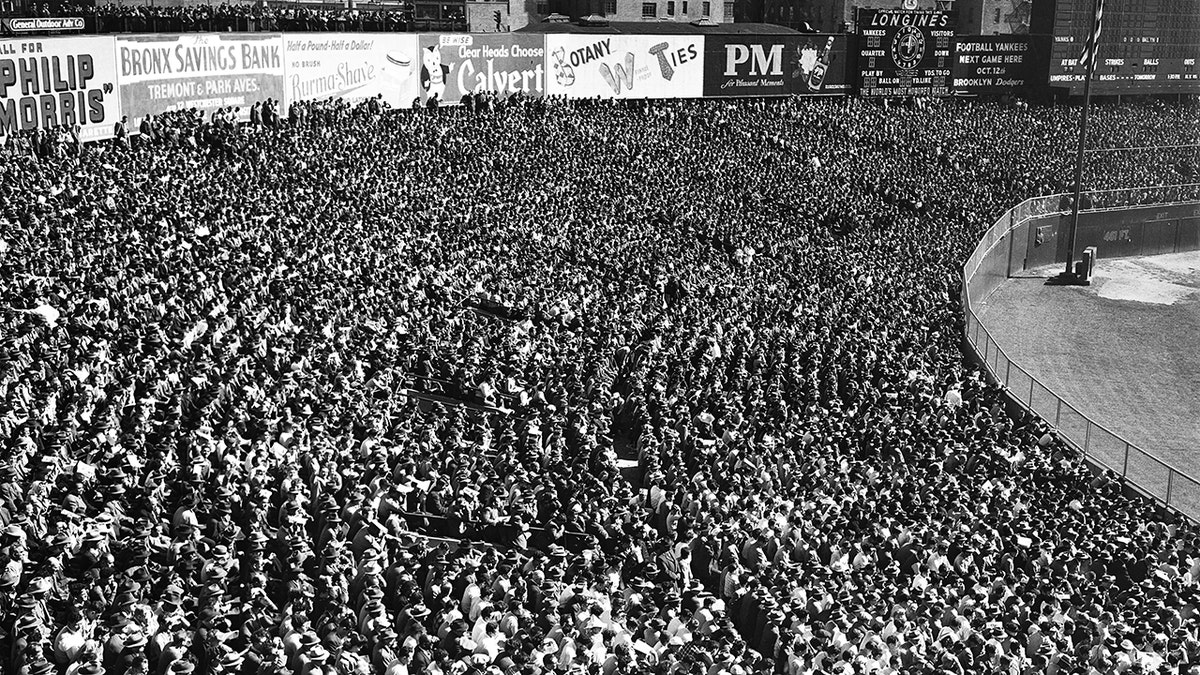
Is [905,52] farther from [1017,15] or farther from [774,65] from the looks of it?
[1017,15]

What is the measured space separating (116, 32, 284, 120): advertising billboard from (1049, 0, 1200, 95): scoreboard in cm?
3726

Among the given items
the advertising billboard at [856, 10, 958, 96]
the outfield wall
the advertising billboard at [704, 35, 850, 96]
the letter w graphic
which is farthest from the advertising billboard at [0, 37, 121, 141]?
the advertising billboard at [856, 10, 958, 96]

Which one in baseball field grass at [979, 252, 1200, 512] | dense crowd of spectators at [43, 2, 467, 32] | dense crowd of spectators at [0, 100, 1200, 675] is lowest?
baseball field grass at [979, 252, 1200, 512]

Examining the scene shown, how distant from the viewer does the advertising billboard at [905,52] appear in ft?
196

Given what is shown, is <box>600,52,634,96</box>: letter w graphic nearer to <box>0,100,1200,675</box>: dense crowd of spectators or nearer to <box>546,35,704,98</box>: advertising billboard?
<box>546,35,704,98</box>: advertising billboard

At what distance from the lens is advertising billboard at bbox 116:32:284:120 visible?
32938 mm

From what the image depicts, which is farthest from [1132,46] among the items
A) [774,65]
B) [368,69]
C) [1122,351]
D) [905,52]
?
[368,69]

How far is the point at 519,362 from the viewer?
22.2 m

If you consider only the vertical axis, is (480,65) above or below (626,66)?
above

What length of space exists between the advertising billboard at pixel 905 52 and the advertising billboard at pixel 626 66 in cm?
942

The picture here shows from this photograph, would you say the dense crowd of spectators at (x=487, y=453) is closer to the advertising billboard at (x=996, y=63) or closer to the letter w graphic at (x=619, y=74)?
the letter w graphic at (x=619, y=74)

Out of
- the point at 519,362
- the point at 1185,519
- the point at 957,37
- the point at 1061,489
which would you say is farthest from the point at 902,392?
the point at 957,37

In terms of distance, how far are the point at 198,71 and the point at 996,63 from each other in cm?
4119

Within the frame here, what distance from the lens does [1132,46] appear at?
61938 millimetres
